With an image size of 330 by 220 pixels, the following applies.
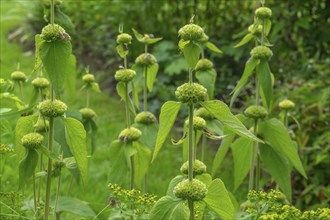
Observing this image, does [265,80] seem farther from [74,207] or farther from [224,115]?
[74,207]

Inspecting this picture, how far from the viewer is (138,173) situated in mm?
2100

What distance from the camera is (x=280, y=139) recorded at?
2.12 meters

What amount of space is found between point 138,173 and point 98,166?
1999mm

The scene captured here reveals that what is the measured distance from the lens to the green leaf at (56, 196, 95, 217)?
2000mm

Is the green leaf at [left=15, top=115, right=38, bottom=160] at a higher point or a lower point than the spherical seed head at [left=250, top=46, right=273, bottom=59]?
lower

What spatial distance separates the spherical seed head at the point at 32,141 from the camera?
1.67 meters

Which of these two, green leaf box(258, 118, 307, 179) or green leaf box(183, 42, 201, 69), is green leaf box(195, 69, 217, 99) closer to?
green leaf box(258, 118, 307, 179)

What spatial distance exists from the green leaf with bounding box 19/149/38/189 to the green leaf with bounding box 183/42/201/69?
554 mm

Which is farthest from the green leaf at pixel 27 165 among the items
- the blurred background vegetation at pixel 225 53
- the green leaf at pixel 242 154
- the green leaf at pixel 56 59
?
the blurred background vegetation at pixel 225 53

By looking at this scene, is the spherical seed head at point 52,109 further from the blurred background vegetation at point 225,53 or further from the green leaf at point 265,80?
the blurred background vegetation at point 225,53

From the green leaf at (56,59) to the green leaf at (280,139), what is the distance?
2.75 feet

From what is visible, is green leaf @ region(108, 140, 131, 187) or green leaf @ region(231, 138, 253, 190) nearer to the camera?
green leaf @ region(108, 140, 131, 187)

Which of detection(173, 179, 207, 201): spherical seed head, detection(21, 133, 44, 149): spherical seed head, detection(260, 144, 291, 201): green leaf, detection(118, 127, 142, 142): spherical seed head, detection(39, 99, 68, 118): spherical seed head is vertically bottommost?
detection(260, 144, 291, 201): green leaf

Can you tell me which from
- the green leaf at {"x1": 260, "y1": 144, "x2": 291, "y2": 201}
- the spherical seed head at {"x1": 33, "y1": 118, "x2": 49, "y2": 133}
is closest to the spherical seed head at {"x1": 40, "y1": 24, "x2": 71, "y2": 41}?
the spherical seed head at {"x1": 33, "y1": 118, "x2": 49, "y2": 133}
